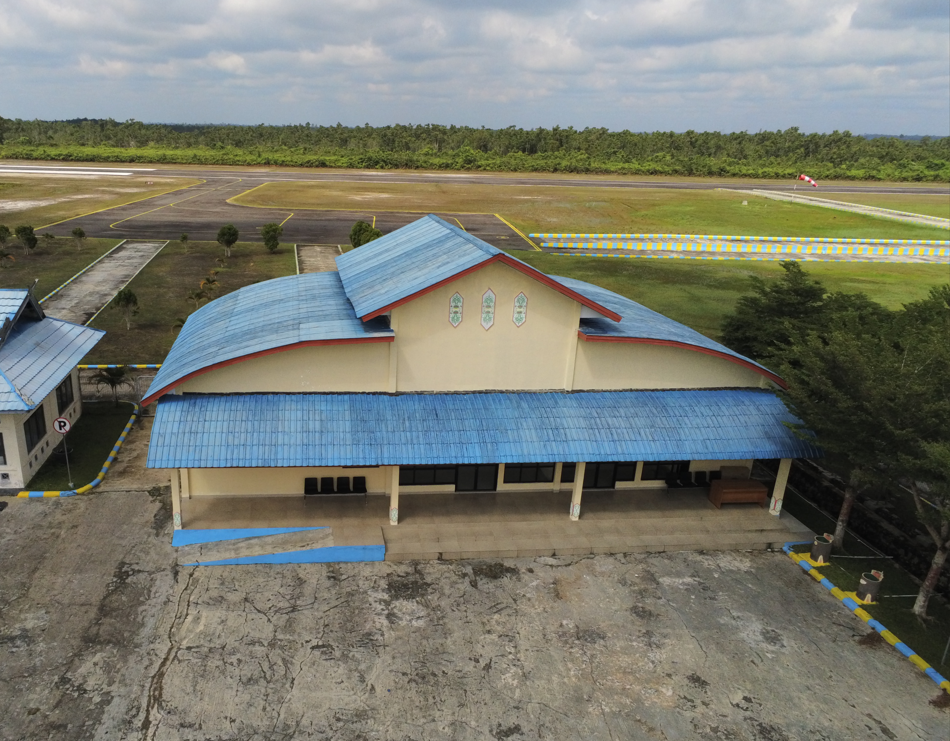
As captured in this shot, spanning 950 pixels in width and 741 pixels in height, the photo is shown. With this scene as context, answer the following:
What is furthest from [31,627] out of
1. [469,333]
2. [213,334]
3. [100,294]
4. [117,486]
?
[100,294]

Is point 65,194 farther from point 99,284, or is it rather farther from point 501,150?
point 501,150

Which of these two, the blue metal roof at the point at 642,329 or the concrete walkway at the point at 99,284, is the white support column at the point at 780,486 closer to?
the blue metal roof at the point at 642,329

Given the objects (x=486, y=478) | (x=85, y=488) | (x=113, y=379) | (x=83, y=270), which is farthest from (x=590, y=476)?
(x=83, y=270)

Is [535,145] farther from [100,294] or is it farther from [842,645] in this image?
[842,645]

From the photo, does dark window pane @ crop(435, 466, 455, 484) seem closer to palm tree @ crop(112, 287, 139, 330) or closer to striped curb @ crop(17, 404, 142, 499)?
striped curb @ crop(17, 404, 142, 499)

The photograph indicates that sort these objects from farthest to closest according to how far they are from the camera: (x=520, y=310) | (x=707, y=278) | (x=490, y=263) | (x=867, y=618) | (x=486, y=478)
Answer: (x=707, y=278)
(x=486, y=478)
(x=520, y=310)
(x=490, y=263)
(x=867, y=618)

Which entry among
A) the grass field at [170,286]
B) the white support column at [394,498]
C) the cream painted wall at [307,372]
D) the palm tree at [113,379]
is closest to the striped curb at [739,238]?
the grass field at [170,286]

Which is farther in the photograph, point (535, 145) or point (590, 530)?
point (535, 145)
